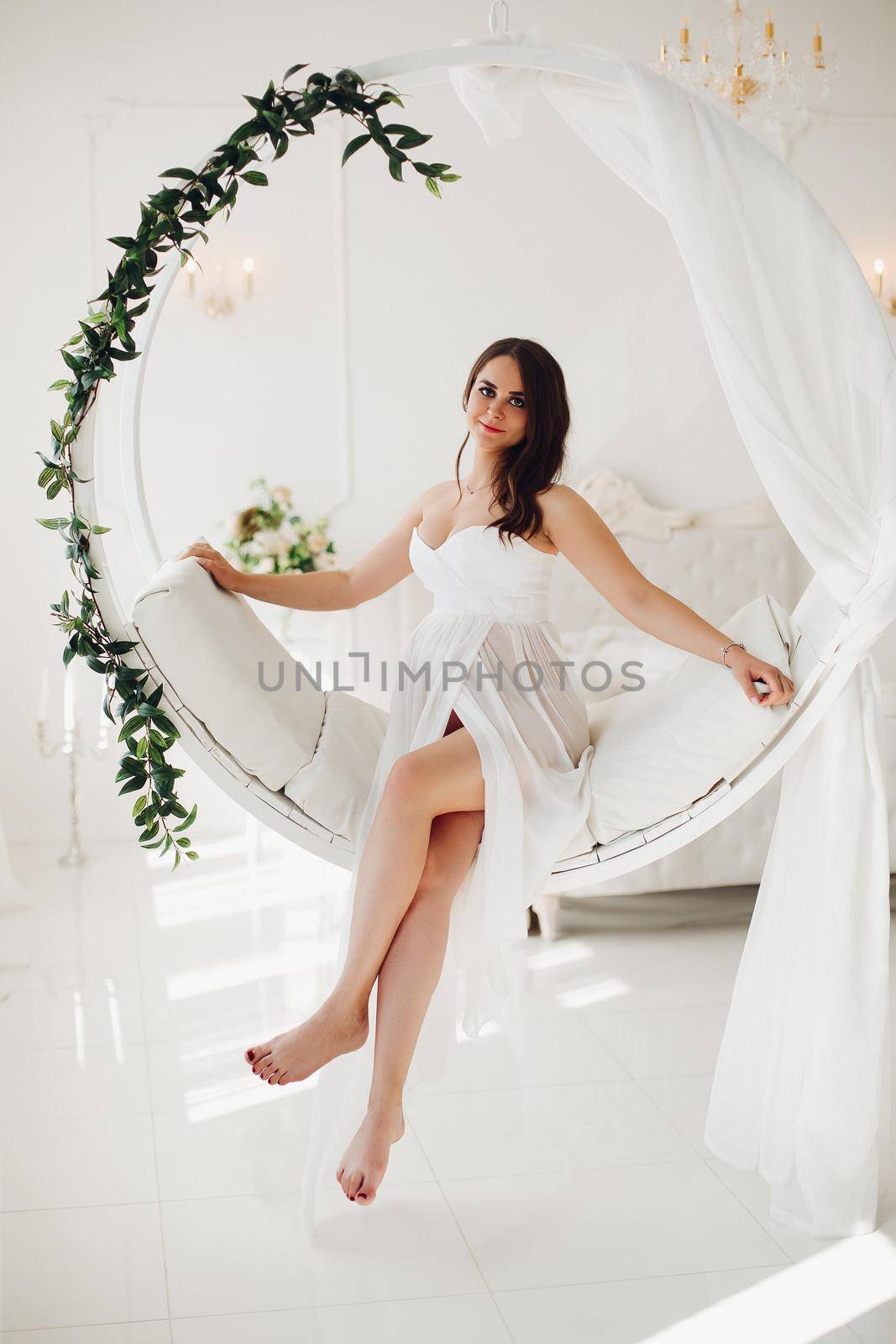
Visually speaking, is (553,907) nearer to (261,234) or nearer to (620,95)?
(620,95)

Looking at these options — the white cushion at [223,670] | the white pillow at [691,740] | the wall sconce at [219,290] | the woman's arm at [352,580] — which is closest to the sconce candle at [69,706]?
the wall sconce at [219,290]

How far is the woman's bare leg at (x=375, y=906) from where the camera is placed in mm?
2000

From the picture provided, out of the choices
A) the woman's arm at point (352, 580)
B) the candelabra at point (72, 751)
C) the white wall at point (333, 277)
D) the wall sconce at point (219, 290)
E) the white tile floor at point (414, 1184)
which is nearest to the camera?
the white tile floor at point (414, 1184)

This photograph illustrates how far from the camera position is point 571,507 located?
7.63 feet

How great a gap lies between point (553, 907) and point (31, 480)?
9.32 ft

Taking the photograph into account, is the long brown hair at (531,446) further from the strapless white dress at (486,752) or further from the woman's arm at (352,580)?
the woman's arm at (352,580)

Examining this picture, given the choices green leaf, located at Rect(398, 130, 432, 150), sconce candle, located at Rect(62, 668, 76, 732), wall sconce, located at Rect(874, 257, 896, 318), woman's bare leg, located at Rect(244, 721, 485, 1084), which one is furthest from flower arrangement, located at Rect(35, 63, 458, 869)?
wall sconce, located at Rect(874, 257, 896, 318)

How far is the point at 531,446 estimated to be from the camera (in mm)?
2377

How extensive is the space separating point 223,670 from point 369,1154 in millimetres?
828

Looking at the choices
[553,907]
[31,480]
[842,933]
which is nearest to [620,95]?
[842,933]

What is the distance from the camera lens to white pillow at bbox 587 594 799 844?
2119 mm

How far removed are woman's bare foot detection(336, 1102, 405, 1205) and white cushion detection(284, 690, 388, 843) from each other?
1.61 feet

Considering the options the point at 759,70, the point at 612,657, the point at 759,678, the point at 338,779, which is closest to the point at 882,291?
the point at 759,70

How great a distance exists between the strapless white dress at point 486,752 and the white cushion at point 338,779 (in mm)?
44
